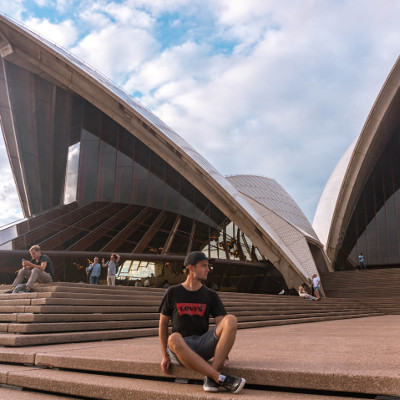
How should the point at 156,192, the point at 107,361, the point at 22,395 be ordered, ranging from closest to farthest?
the point at 22,395 → the point at 107,361 → the point at 156,192

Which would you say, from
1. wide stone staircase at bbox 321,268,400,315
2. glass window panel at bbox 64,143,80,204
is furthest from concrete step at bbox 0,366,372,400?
glass window panel at bbox 64,143,80,204

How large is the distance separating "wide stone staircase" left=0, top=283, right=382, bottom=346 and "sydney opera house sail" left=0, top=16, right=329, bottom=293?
27.0 ft

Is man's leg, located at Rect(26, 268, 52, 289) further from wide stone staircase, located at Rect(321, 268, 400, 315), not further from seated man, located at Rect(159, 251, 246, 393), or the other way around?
wide stone staircase, located at Rect(321, 268, 400, 315)

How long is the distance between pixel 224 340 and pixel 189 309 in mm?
406

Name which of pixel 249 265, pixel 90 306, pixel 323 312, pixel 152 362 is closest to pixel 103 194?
pixel 249 265

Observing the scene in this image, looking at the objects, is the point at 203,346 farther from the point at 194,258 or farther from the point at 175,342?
the point at 194,258

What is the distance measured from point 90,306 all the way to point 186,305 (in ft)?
15.0

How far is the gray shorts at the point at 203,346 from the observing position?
117 inches

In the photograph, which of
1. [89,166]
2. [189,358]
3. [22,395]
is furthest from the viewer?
[89,166]

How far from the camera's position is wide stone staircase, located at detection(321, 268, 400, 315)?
15.6m

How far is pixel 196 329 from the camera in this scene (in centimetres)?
314

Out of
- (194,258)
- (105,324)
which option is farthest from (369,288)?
(194,258)

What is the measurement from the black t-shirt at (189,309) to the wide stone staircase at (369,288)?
13754 mm

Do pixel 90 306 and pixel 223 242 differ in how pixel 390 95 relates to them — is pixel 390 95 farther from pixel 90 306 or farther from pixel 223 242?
pixel 90 306
